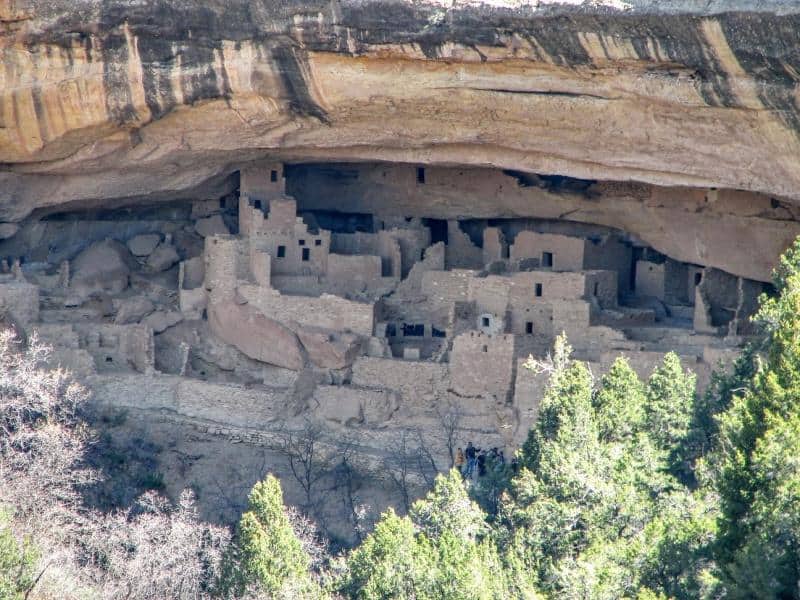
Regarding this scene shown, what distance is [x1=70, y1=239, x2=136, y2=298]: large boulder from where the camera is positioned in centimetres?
2508

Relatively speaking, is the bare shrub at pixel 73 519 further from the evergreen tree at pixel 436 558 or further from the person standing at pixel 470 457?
the person standing at pixel 470 457

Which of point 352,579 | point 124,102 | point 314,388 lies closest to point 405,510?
point 314,388

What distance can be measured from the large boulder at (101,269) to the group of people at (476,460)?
231 inches

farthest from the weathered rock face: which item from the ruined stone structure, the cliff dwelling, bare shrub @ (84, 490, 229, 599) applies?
bare shrub @ (84, 490, 229, 599)

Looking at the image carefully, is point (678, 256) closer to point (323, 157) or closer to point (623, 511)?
point (323, 157)

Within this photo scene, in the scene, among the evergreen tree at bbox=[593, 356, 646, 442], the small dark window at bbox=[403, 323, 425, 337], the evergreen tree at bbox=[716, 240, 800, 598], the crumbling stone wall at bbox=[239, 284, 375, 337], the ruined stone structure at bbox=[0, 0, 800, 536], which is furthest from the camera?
the small dark window at bbox=[403, 323, 425, 337]

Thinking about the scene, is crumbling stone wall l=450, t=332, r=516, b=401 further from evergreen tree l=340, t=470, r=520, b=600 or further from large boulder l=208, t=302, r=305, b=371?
evergreen tree l=340, t=470, r=520, b=600

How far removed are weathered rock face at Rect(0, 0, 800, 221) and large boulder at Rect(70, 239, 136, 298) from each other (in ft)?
5.82

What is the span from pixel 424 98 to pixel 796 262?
4429 mm

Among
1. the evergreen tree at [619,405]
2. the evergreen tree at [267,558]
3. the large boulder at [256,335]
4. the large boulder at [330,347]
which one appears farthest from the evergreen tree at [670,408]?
the large boulder at [256,335]

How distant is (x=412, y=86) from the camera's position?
2070 centimetres

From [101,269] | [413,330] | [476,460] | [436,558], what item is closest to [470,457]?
[476,460]

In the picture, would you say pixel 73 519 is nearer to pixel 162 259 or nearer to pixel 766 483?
pixel 162 259

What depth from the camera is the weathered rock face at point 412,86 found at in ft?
61.2
